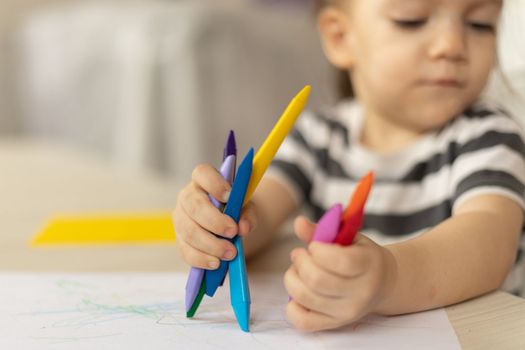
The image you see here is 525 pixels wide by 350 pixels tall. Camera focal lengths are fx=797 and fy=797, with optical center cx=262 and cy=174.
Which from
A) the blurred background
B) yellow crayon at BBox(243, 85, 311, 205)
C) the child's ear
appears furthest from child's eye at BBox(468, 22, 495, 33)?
the blurred background

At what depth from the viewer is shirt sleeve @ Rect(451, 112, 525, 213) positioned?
649 millimetres

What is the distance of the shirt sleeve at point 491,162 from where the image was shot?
0.65 metres

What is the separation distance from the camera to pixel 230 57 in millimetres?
1979

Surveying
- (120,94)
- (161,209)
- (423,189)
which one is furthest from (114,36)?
(423,189)

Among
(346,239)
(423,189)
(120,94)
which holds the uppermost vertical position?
(346,239)

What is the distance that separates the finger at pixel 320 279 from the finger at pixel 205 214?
0.07 metres

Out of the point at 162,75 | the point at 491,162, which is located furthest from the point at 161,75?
the point at 491,162

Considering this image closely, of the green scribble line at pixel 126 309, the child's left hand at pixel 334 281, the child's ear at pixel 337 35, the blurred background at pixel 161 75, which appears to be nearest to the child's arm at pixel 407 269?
the child's left hand at pixel 334 281

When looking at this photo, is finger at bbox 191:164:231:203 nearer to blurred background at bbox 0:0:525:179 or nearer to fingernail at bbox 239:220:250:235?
fingernail at bbox 239:220:250:235

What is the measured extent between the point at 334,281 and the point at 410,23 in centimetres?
37

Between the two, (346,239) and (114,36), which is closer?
(346,239)

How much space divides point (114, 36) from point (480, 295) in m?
1.56

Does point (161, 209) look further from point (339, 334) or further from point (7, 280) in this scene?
point (339, 334)

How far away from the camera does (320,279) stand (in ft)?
1.47
